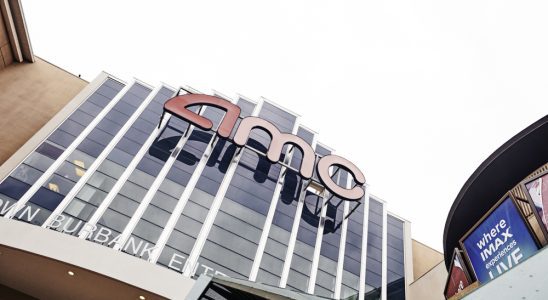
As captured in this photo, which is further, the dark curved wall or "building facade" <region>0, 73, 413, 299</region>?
"building facade" <region>0, 73, 413, 299</region>

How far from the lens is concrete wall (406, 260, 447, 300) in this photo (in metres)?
20.4

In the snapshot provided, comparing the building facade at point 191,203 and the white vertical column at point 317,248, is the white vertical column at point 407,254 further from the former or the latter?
the white vertical column at point 317,248

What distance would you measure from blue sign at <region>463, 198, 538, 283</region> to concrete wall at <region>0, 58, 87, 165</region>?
23.3 metres

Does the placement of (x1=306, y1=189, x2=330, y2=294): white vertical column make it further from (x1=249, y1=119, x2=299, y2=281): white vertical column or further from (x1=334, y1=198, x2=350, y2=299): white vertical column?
(x1=249, y1=119, x2=299, y2=281): white vertical column

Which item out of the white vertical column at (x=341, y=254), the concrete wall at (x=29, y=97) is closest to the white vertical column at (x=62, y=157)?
A: the concrete wall at (x=29, y=97)

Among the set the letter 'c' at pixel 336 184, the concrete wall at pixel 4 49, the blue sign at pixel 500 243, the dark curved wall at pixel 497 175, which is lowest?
the blue sign at pixel 500 243

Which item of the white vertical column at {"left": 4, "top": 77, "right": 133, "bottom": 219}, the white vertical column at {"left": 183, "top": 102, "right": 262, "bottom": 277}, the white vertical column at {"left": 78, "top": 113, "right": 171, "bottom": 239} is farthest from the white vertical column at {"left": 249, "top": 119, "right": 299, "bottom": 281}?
the white vertical column at {"left": 4, "top": 77, "right": 133, "bottom": 219}

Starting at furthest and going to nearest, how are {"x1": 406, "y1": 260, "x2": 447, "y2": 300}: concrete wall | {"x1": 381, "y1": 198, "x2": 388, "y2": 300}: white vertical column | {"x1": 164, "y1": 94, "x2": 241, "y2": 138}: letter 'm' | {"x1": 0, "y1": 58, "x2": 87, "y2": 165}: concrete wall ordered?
1. {"x1": 164, "y1": 94, "x2": 241, "y2": 138}: letter 'm'
2. {"x1": 381, "y1": 198, "x2": 388, "y2": 300}: white vertical column
3. {"x1": 0, "y1": 58, "x2": 87, "y2": 165}: concrete wall
4. {"x1": 406, "y1": 260, "x2": 447, "y2": 300}: concrete wall

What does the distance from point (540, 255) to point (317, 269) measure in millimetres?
19699

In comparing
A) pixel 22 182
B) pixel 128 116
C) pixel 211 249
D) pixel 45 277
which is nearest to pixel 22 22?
pixel 128 116

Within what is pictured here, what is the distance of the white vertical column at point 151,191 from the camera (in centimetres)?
1808

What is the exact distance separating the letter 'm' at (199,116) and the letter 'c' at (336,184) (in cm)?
773

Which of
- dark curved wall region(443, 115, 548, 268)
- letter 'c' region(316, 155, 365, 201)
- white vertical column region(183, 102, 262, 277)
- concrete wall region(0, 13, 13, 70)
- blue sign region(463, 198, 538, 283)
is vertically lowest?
blue sign region(463, 198, 538, 283)

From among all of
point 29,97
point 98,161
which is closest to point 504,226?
point 98,161
